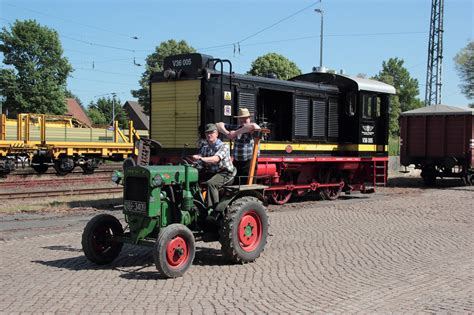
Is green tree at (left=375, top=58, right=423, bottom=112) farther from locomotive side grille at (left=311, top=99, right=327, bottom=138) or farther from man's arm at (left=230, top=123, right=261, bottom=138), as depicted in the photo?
man's arm at (left=230, top=123, right=261, bottom=138)

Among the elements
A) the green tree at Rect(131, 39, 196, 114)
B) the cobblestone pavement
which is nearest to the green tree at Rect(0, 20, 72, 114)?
the green tree at Rect(131, 39, 196, 114)

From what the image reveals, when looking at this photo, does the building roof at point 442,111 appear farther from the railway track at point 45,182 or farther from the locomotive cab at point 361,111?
the railway track at point 45,182

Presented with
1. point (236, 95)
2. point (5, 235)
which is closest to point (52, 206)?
point (5, 235)

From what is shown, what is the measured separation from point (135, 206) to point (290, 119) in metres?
8.69

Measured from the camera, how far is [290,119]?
1481 cm

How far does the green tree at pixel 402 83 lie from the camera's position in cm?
7988

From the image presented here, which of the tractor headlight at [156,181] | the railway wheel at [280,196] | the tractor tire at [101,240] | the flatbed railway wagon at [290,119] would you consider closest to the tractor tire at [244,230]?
the tractor headlight at [156,181]

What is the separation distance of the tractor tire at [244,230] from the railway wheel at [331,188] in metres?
8.48

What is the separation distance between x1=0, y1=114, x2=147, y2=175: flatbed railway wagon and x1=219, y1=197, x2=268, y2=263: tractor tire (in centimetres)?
1437

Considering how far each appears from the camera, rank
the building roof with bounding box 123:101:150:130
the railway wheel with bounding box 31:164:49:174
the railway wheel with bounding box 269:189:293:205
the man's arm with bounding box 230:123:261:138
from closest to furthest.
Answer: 1. the man's arm with bounding box 230:123:261:138
2. the railway wheel with bounding box 269:189:293:205
3. the railway wheel with bounding box 31:164:49:174
4. the building roof with bounding box 123:101:150:130

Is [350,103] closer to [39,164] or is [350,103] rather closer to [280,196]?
[280,196]

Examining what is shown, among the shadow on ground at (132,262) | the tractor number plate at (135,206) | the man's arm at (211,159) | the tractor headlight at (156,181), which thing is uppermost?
the man's arm at (211,159)

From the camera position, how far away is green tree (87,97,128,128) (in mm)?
75863

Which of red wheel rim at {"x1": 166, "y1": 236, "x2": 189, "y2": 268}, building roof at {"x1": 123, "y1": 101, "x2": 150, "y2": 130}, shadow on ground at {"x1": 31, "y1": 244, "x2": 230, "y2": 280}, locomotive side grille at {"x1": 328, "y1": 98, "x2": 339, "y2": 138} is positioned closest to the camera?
red wheel rim at {"x1": 166, "y1": 236, "x2": 189, "y2": 268}
